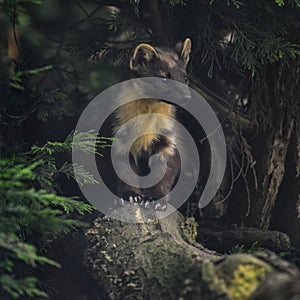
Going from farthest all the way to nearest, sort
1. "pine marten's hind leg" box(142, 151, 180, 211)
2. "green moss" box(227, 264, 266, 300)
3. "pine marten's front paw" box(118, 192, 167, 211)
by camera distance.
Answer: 1. "pine marten's hind leg" box(142, 151, 180, 211)
2. "pine marten's front paw" box(118, 192, 167, 211)
3. "green moss" box(227, 264, 266, 300)

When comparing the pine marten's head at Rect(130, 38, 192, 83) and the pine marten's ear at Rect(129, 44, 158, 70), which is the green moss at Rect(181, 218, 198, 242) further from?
the pine marten's ear at Rect(129, 44, 158, 70)

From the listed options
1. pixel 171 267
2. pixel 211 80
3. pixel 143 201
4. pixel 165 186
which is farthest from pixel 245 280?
pixel 211 80

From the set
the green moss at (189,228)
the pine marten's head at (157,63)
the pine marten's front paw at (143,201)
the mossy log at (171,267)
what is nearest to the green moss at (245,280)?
the mossy log at (171,267)

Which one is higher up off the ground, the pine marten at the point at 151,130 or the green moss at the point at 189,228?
the pine marten at the point at 151,130

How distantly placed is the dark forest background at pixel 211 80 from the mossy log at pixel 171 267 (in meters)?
0.51

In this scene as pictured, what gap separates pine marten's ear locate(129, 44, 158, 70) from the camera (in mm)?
4434

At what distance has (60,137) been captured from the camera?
194 inches

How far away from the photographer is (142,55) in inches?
178

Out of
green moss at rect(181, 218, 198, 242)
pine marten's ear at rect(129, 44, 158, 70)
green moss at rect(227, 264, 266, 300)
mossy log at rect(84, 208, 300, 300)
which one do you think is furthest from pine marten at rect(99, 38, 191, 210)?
green moss at rect(227, 264, 266, 300)

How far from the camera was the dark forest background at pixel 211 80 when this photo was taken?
452cm

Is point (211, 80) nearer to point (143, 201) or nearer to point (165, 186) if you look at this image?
point (165, 186)

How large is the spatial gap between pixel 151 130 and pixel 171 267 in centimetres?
183

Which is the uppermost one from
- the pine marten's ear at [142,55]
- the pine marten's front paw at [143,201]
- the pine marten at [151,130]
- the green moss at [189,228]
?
the pine marten's ear at [142,55]

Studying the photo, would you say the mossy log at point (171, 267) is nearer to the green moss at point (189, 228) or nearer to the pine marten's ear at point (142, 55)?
the green moss at point (189, 228)
